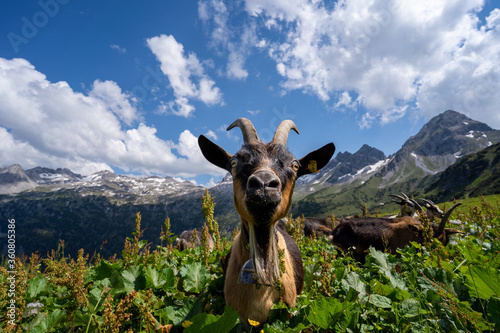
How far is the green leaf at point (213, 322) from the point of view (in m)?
2.21

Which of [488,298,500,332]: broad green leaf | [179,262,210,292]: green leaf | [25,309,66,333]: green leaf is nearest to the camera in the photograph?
[488,298,500,332]: broad green leaf

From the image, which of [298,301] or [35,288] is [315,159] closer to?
[298,301]

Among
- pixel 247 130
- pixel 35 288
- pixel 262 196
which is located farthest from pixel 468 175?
pixel 35 288

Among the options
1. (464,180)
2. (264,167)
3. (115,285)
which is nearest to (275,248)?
(264,167)

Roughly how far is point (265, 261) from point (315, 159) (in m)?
2.20

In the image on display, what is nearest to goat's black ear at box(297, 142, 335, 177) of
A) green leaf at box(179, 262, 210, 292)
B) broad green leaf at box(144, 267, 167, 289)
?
green leaf at box(179, 262, 210, 292)

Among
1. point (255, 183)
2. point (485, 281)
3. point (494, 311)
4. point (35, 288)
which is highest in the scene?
point (255, 183)

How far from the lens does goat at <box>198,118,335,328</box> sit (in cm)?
314

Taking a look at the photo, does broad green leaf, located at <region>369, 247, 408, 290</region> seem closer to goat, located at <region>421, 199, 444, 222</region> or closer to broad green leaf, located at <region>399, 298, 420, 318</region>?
broad green leaf, located at <region>399, 298, 420, 318</region>

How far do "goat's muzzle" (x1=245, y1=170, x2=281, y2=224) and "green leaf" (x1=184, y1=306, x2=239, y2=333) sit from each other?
3.97ft

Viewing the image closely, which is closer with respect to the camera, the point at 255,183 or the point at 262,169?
the point at 255,183

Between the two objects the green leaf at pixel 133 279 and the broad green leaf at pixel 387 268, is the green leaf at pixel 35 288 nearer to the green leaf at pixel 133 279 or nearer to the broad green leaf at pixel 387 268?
the green leaf at pixel 133 279

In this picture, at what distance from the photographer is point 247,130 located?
4.95 m

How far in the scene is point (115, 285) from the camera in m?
3.67
